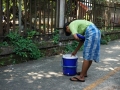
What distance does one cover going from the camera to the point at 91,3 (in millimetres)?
11031

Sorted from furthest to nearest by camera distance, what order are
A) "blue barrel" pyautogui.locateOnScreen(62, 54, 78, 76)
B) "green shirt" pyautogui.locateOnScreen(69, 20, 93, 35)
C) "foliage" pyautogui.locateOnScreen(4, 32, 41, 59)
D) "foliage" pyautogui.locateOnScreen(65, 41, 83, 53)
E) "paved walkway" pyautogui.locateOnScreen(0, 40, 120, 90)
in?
1. "foliage" pyautogui.locateOnScreen(65, 41, 83, 53)
2. "foliage" pyautogui.locateOnScreen(4, 32, 41, 59)
3. "blue barrel" pyautogui.locateOnScreen(62, 54, 78, 76)
4. "green shirt" pyautogui.locateOnScreen(69, 20, 93, 35)
5. "paved walkway" pyautogui.locateOnScreen(0, 40, 120, 90)

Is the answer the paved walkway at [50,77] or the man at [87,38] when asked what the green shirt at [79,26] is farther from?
the paved walkway at [50,77]

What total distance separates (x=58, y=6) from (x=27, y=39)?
2.21 meters

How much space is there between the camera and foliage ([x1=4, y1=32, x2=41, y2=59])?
6.57 m

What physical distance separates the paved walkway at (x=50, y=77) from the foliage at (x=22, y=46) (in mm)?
277

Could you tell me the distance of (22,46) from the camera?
6.61 meters

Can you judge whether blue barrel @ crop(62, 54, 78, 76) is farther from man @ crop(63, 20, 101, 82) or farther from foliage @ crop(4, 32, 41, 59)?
foliage @ crop(4, 32, 41, 59)

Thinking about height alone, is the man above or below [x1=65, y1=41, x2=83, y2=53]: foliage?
above

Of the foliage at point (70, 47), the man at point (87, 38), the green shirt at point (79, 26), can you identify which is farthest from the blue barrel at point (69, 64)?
the foliage at point (70, 47)

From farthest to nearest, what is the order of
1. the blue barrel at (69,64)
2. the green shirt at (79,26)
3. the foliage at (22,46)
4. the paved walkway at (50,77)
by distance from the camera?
the foliage at (22,46)
the blue barrel at (69,64)
the green shirt at (79,26)
the paved walkway at (50,77)

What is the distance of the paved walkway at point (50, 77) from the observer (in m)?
4.67

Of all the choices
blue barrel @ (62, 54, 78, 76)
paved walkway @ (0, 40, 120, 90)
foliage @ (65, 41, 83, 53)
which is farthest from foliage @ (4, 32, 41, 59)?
foliage @ (65, 41, 83, 53)

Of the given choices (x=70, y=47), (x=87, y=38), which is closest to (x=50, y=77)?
(x=87, y=38)

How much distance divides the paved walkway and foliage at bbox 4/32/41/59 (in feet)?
0.91
